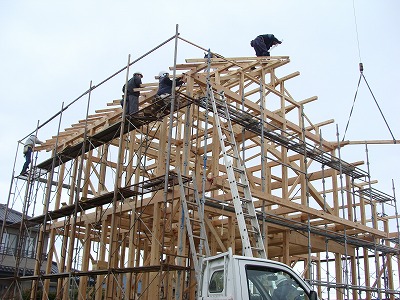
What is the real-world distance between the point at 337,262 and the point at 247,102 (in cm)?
581

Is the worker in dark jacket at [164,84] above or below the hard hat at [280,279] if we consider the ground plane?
above

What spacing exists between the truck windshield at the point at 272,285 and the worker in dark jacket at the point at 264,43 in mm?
8384

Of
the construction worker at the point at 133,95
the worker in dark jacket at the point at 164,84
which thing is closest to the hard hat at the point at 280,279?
the worker in dark jacket at the point at 164,84

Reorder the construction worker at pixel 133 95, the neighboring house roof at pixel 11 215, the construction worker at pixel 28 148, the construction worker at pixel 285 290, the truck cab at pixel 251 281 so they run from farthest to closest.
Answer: the neighboring house roof at pixel 11 215 < the construction worker at pixel 28 148 < the construction worker at pixel 133 95 < the construction worker at pixel 285 290 < the truck cab at pixel 251 281

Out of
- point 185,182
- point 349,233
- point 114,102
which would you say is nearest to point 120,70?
point 114,102

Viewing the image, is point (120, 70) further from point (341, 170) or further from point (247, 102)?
point (341, 170)

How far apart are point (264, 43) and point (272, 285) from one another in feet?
29.2

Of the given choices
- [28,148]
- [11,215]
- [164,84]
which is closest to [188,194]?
[164,84]

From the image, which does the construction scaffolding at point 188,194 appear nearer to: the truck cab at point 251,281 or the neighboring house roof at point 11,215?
the truck cab at point 251,281

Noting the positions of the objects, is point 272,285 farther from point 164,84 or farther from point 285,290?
point 164,84

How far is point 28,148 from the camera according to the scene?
49.6ft

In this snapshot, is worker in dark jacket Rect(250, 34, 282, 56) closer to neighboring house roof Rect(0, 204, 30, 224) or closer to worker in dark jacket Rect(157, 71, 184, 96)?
worker in dark jacket Rect(157, 71, 184, 96)

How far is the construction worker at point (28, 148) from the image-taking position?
Answer: 1505cm

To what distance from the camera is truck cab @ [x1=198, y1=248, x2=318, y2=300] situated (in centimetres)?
539
